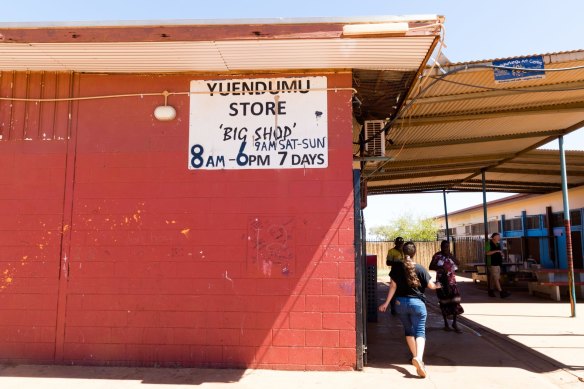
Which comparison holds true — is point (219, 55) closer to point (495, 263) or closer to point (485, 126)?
point (485, 126)

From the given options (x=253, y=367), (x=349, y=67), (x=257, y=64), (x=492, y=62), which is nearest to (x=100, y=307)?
(x=253, y=367)

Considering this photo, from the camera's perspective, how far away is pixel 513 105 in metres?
8.55

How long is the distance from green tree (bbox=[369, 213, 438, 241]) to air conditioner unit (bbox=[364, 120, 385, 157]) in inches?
1610

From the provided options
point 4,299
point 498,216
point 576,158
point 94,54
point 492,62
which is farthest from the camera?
point 498,216

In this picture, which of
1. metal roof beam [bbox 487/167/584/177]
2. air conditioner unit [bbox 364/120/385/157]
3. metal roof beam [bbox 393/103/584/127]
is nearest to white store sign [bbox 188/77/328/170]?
air conditioner unit [bbox 364/120/385/157]

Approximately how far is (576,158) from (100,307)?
41.2 ft

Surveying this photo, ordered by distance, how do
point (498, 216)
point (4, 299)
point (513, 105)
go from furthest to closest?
1. point (498, 216)
2. point (513, 105)
3. point (4, 299)

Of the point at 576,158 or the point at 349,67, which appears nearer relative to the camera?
the point at 349,67

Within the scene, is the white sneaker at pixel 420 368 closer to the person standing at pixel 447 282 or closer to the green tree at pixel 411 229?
the person standing at pixel 447 282

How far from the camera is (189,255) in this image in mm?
6094

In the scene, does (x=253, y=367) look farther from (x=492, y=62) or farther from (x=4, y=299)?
(x=492, y=62)

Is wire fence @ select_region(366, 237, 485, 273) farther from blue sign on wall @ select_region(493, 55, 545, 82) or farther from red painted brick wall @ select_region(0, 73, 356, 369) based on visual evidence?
red painted brick wall @ select_region(0, 73, 356, 369)

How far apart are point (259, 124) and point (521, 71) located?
12.8 ft

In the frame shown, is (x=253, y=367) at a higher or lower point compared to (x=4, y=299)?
lower
